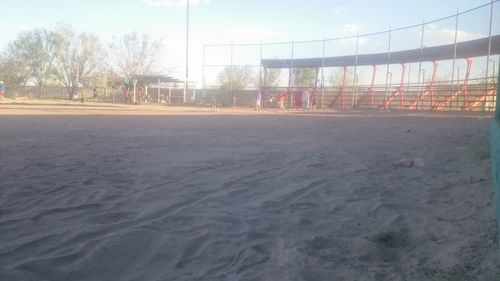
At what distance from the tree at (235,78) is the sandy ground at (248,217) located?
3812 centimetres

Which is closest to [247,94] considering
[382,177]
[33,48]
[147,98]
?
[147,98]

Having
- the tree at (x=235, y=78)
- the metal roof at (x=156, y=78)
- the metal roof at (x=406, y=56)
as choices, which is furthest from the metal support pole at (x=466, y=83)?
the metal roof at (x=156, y=78)

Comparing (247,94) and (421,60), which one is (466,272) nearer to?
(421,60)

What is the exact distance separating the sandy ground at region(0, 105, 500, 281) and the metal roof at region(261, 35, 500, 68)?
50.7 feet

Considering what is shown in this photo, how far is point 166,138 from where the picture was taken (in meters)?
10.7

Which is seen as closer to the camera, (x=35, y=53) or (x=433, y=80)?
(x=433, y=80)

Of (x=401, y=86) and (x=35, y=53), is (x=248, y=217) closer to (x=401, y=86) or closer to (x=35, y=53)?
(x=401, y=86)

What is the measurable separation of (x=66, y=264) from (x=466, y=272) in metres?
2.60

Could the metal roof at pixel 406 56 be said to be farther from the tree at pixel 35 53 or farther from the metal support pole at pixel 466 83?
the tree at pixel 35 53

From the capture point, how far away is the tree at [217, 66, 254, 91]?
44906mm

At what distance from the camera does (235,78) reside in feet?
151

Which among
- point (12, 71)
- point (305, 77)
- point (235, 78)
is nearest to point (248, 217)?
point (235, 78)

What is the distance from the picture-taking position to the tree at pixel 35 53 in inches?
2164

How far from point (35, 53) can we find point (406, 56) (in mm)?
45265
